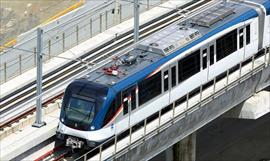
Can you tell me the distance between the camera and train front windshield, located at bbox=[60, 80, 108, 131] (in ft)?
138

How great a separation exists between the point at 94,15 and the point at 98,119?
876 inches

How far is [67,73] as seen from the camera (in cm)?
5706

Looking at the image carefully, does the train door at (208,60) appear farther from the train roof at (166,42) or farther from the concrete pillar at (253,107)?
the concrete pillar at (253,107)

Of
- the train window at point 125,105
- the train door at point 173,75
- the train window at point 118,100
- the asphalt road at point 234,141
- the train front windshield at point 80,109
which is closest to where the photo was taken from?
the train front windshield at point 80,109

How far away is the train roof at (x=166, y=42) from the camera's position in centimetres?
4369

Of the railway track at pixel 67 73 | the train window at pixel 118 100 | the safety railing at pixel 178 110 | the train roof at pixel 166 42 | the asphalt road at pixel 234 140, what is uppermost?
the train roof at pixel 166 42

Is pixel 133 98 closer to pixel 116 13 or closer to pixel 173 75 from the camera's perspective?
pixel 173 75

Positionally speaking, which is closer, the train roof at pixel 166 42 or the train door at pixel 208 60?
the train roof at pixel 166 42

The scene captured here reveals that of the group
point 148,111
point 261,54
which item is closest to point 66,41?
point 261,54

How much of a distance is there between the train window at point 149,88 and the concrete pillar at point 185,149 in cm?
819

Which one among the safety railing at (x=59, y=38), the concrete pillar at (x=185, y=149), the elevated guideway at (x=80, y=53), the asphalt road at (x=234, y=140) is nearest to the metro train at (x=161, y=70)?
the elevated guideway at (x=80, y=53)

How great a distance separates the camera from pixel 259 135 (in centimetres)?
6378

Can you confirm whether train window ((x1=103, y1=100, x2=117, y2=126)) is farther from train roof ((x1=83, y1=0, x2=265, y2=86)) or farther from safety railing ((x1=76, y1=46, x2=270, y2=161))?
train roof ((x1=83, y1=0, x2=265, y2=86))

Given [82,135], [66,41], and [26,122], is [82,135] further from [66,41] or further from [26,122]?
[66,41]
